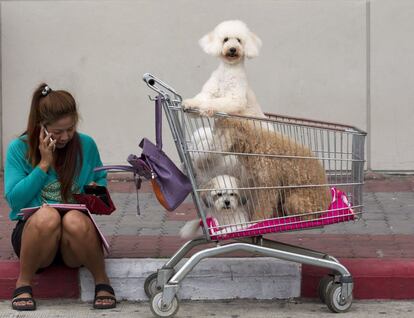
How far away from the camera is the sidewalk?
5434 mm

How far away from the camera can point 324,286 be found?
5215 mm

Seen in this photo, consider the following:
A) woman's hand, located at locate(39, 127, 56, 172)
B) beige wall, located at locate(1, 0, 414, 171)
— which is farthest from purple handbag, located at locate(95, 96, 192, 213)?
beige wall, located at locate(1, 0, 414, 171)

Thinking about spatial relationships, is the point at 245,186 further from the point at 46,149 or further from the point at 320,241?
the point at 320,241

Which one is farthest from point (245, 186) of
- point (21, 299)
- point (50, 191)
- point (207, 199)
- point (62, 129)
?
point (21, 299)

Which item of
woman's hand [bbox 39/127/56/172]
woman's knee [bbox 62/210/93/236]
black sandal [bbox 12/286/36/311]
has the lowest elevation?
black sandal [bbox 12/286/36/311]

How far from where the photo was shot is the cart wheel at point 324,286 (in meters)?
5.16

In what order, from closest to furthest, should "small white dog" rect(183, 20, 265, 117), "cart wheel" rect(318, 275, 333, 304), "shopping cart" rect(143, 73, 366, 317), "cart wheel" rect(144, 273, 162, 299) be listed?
"shopping cart" rect(143, 73, 366, 317) < "cart wheel" rect(318, 275, 333, 304) < "cart wheel" rect(144, 273, 162, 299) < "small white dog" rect(183, 20, 265, 117)

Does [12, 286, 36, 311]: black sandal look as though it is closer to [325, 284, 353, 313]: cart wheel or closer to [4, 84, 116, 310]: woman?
[4, 84, 116, 310]: woman

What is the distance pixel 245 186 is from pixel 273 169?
0.57 ft

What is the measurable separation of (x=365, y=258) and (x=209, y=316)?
111 centimetres

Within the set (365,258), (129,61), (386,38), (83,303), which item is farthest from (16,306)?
(386,38)

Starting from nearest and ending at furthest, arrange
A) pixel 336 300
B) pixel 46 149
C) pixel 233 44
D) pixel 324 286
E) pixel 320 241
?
1. pixel 46 149
2. pixel 336 300
3. pixel 324 286
4. pixel 233 44
5. pixel 320 241

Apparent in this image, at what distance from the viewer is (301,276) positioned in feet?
17.8

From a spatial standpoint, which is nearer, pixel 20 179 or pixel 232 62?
pixel 20 179
